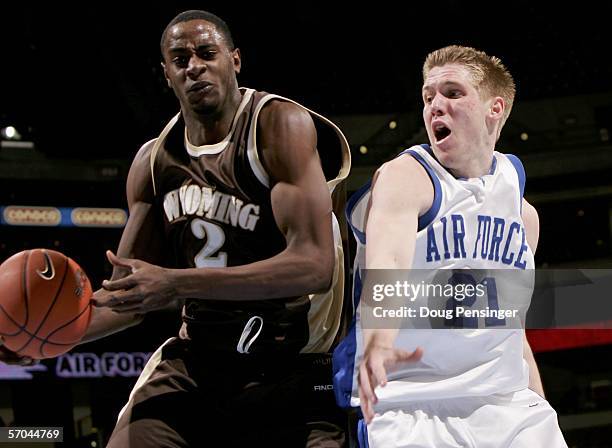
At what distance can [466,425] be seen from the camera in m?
2.13

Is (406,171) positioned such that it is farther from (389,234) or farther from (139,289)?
(139,289)

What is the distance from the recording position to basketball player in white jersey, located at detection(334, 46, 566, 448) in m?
2.11

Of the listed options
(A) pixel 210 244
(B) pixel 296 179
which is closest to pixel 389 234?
(B) pixel 296 179

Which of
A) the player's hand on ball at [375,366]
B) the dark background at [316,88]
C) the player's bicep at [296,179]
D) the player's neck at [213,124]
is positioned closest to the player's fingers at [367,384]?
the player's hand on ball at [375,366]

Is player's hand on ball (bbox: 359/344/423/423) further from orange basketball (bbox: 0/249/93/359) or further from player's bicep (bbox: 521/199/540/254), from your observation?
orange basketball (bbox: 0/249/93/359)

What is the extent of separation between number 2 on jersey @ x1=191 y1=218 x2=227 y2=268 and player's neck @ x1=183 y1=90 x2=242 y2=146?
0.26 m

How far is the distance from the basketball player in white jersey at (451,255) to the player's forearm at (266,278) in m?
0.13

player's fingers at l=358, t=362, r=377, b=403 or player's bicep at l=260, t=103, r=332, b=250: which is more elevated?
player's bicep at l=260, t=103, r=332, b=250

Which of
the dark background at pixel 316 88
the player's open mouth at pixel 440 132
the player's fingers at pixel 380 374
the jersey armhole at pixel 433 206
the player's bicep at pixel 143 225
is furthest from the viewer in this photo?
the dark background at pixel 316 88

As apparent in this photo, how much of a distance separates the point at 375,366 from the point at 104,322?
108 cm

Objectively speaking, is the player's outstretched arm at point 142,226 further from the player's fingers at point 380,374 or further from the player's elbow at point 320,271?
the player's fingers at point 380,374

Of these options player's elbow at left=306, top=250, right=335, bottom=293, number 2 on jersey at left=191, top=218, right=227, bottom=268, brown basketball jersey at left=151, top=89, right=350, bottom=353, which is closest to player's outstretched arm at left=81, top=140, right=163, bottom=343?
brown basketball jersey at left=151, top=89, right=350, bottom=353

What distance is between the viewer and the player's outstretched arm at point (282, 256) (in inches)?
88.4

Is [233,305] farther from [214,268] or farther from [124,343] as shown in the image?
[124,343]
